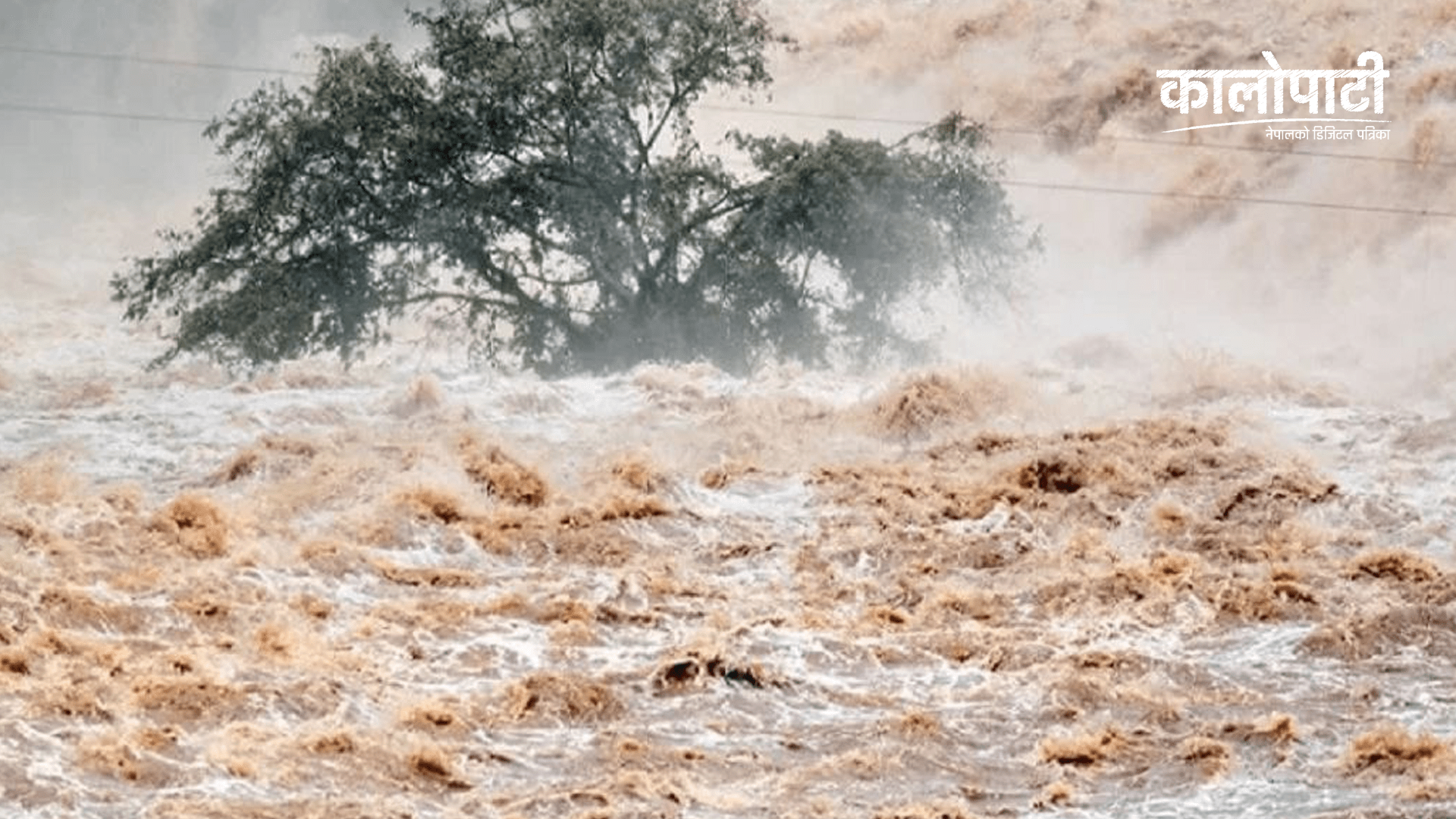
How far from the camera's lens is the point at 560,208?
2725 cm

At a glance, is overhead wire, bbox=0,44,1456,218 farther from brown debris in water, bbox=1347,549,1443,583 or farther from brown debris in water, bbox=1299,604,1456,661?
brown debris in water, bbox=1299,604,1456,661

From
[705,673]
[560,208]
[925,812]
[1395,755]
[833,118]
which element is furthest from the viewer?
[833,118]

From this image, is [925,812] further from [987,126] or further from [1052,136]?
[1052,136]

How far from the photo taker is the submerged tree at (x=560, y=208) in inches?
1063

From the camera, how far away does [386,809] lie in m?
11.9

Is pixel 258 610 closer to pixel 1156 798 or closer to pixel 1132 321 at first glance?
pixel 1156 798

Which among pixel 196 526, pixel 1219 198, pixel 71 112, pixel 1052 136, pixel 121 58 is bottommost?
pixel 196 526

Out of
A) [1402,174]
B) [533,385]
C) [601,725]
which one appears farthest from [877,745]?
[1402,174]

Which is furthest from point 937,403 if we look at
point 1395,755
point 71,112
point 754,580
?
point 71,112

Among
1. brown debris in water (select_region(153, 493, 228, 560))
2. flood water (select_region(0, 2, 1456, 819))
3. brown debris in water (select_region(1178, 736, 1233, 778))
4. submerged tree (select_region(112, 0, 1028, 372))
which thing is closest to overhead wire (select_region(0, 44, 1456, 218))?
flood water (select_region(0, 2, 1456, 819))

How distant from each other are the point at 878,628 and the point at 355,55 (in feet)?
44.1

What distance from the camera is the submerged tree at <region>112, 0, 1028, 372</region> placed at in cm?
2700

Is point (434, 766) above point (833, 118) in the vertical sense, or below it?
below

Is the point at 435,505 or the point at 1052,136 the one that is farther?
the point at 1052,136
